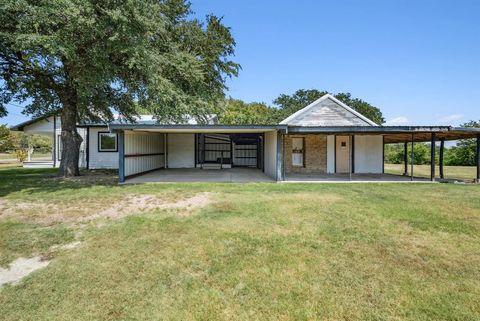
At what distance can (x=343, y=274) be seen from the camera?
11.6 ft

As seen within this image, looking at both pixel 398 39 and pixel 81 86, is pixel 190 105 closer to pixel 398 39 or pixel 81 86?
pixel 81 86

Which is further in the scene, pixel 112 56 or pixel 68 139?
pixel 68 139

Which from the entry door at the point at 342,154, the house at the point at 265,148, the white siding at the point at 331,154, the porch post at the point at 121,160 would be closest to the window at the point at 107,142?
the house at the point at 265,148

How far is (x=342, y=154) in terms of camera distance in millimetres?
15328

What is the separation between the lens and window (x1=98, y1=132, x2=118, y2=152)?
1728 cm

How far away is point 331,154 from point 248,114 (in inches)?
913

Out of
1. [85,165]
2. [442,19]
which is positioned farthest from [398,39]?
[85,165]

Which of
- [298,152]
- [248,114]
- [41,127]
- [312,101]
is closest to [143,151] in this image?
[298,152]

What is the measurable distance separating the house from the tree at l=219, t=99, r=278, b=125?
7720 millimetres

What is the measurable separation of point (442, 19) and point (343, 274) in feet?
44.5

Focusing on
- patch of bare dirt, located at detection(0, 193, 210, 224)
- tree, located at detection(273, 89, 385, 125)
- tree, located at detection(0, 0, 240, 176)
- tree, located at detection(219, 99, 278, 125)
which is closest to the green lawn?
patch of bare dirt, located at detection(0, 193, 210, 224)

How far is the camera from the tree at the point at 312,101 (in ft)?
120

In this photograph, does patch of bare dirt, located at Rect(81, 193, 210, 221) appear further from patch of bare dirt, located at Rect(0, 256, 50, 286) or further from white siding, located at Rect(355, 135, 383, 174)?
white siding, located at Rect(355, 135, 383, 174)

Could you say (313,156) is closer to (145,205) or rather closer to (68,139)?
(145,205)
